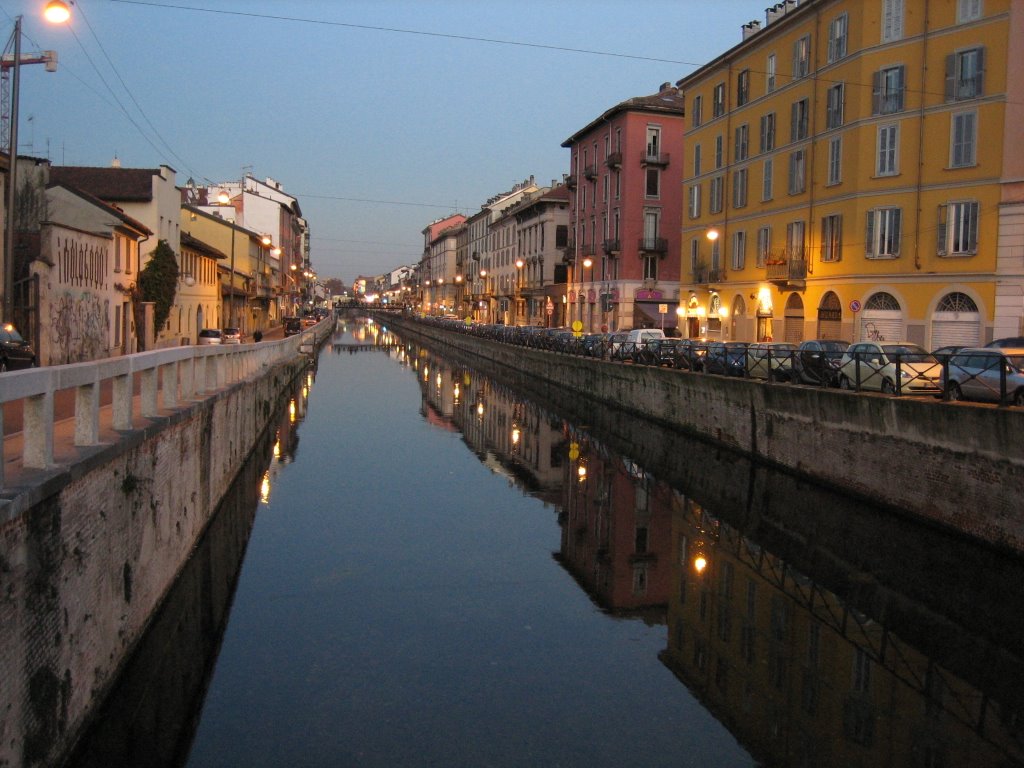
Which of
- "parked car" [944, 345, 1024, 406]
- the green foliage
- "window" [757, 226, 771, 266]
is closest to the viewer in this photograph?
"parked car" [944, 345, 1024, 406]

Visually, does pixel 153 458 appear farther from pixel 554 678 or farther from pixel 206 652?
pixel 554 678

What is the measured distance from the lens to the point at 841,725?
8641 millimetres

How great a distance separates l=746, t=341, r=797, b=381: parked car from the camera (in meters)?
21.1

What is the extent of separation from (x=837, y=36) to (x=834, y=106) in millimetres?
2541

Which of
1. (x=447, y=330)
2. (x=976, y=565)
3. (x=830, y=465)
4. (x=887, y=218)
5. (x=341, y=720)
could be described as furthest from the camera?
(x=447, y=330)

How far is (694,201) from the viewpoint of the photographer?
46562mm

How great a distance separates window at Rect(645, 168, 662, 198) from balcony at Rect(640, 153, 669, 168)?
52cm

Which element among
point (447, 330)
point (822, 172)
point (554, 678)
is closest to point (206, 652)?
point (554, 678)

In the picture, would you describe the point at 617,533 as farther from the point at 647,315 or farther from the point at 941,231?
the point at 647,315

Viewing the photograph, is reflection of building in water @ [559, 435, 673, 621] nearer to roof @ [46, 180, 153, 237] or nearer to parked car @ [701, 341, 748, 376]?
parked car @ [701, 341, 748, 376]

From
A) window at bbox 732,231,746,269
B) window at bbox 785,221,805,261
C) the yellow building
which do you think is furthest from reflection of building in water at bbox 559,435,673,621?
window at bbox 732,231,746,269

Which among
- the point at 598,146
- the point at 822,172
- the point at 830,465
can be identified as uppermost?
the point at 598,146

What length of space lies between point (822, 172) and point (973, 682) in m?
27.6

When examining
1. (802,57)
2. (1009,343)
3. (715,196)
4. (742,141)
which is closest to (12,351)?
(1009,343)
